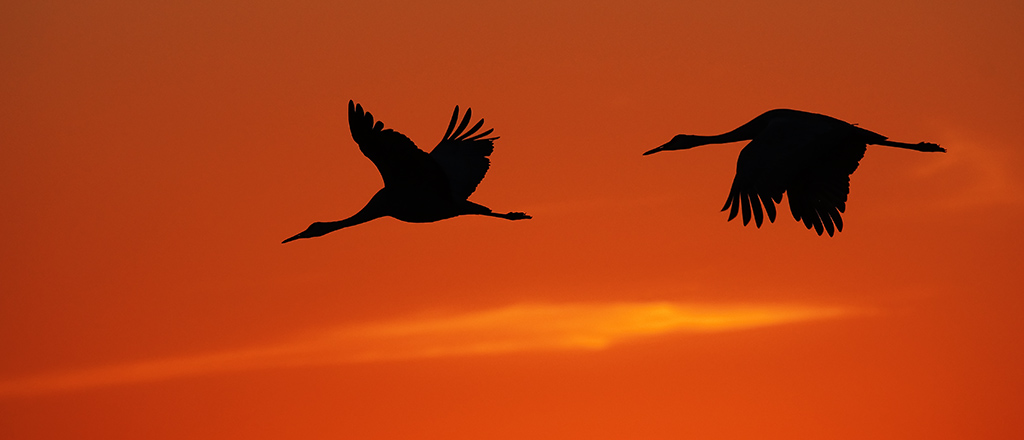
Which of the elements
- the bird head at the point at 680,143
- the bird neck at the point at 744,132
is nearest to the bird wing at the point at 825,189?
the bird neck at the point at 744,132

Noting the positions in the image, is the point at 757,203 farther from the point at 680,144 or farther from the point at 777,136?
the point at 680,144

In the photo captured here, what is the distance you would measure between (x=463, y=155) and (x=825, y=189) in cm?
646

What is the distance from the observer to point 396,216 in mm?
25203

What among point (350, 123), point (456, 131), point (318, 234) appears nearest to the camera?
point (350, 123)

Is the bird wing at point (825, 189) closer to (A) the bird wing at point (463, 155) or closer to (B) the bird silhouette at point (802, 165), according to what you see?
(B) the bird silhouette at point (802, 165)

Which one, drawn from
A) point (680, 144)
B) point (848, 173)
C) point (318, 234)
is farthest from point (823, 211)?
point (318, 234)

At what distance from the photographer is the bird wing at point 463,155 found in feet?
89.9

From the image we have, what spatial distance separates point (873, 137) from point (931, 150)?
1347mm

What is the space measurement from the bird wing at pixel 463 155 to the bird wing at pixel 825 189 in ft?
17.0

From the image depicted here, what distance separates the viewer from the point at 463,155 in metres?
28.4

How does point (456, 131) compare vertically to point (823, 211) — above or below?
above

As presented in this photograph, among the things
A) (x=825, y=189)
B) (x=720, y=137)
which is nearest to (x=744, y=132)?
(x=720, y=137)

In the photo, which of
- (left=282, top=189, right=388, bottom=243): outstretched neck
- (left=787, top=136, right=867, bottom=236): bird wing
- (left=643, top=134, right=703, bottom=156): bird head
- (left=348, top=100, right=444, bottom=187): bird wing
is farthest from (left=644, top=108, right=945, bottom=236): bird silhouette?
(left=282, top=189, right=388, bottom=243): outstretched neck

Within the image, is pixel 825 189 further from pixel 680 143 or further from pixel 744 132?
pixel 680 143
